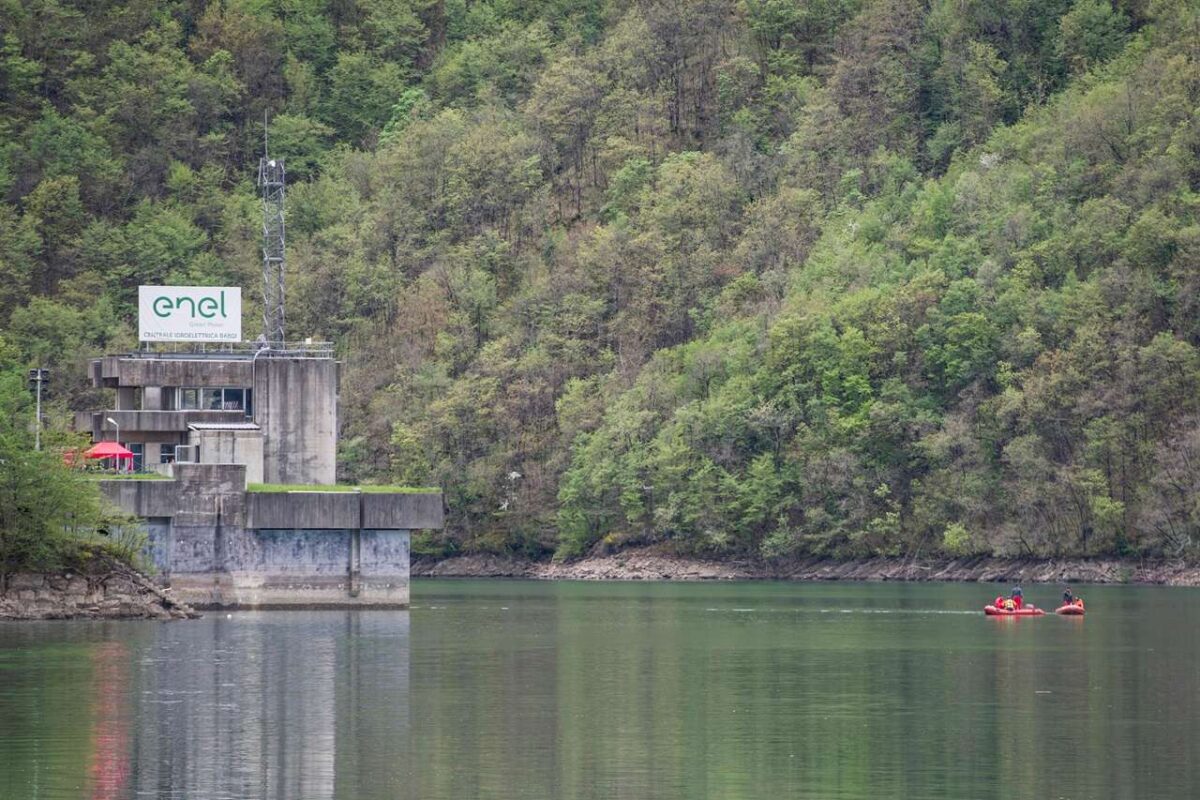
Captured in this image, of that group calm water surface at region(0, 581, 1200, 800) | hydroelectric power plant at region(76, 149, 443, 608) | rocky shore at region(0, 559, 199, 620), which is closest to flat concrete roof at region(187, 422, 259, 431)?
hydroelectric power plant at region(76, 149, 443, 608)

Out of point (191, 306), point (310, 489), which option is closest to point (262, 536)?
point (310, 489)

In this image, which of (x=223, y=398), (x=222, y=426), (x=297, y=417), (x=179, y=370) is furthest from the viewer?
(x=179, y=370)

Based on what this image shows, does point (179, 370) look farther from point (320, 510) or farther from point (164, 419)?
point (320, 510)

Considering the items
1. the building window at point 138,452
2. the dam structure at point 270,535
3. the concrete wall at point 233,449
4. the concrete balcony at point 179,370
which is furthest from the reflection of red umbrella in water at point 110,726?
the building window at point 138,452

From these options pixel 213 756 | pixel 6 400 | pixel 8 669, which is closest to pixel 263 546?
pixel 6 400

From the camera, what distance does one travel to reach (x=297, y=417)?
351 ft

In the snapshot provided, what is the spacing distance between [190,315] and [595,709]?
64655 millimetres

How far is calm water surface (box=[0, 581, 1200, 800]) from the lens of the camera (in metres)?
43.0

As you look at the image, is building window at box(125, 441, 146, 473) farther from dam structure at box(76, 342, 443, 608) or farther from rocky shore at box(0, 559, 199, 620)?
rocky shore at box(0, 559, 199, 620)

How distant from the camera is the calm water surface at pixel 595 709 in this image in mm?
43031

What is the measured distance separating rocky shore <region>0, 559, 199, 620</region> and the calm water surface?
2640mm

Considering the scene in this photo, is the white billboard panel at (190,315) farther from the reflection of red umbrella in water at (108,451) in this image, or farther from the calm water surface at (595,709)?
the calm water surface at (595,709)

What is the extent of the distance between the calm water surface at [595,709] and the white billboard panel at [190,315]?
26.9m

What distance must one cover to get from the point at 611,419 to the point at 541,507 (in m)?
8.13
